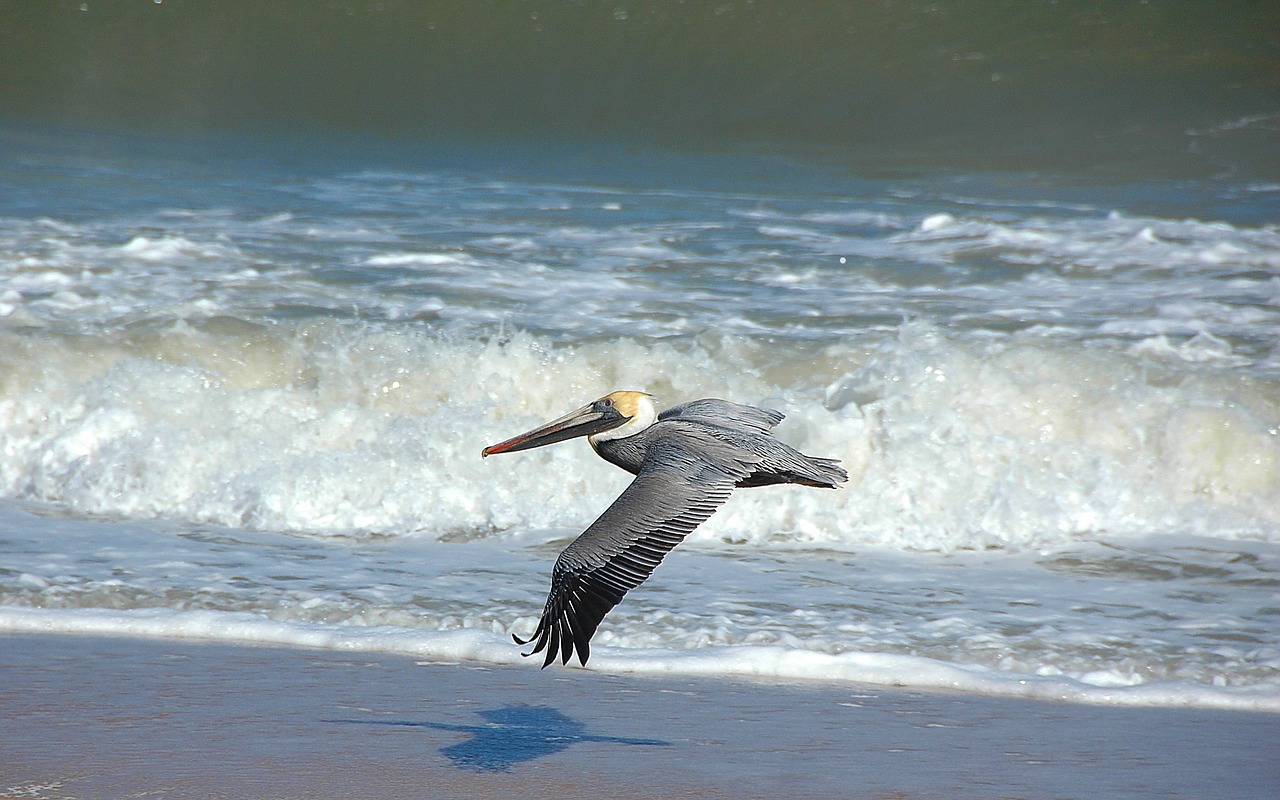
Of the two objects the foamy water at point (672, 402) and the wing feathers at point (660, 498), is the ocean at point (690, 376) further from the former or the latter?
the wing feathers at point (660, 498)

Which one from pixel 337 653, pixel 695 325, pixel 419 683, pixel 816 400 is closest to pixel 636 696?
pixel 419 683

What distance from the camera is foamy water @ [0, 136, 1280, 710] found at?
488 cm

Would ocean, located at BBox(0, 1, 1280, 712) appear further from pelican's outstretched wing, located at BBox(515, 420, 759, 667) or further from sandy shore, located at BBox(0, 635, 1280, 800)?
pelican's outstretched wing, located at BBox(515, 420, 759, 667)

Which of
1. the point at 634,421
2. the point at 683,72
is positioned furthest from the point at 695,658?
the point at 683,72

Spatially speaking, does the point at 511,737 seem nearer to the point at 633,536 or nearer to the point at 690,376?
the point at 633,536

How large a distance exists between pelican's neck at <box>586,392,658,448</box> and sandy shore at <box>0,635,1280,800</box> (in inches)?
33.5

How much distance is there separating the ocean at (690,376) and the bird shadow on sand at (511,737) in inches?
22.7

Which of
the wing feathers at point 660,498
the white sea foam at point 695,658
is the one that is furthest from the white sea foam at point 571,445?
the wing feathers at point 660,498

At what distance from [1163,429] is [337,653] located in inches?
190

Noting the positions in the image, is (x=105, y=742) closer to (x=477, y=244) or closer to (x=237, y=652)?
(x=237, y=652)

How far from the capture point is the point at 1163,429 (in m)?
7.32

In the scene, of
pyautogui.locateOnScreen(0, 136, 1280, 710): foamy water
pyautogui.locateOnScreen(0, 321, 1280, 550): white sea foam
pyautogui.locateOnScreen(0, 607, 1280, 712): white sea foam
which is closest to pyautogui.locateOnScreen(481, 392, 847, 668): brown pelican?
pyautogui.locateOnScreen(0, 607, 1280, 712): white sea foam

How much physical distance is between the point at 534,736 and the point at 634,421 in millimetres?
1331

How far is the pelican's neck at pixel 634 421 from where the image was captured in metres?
4.74
